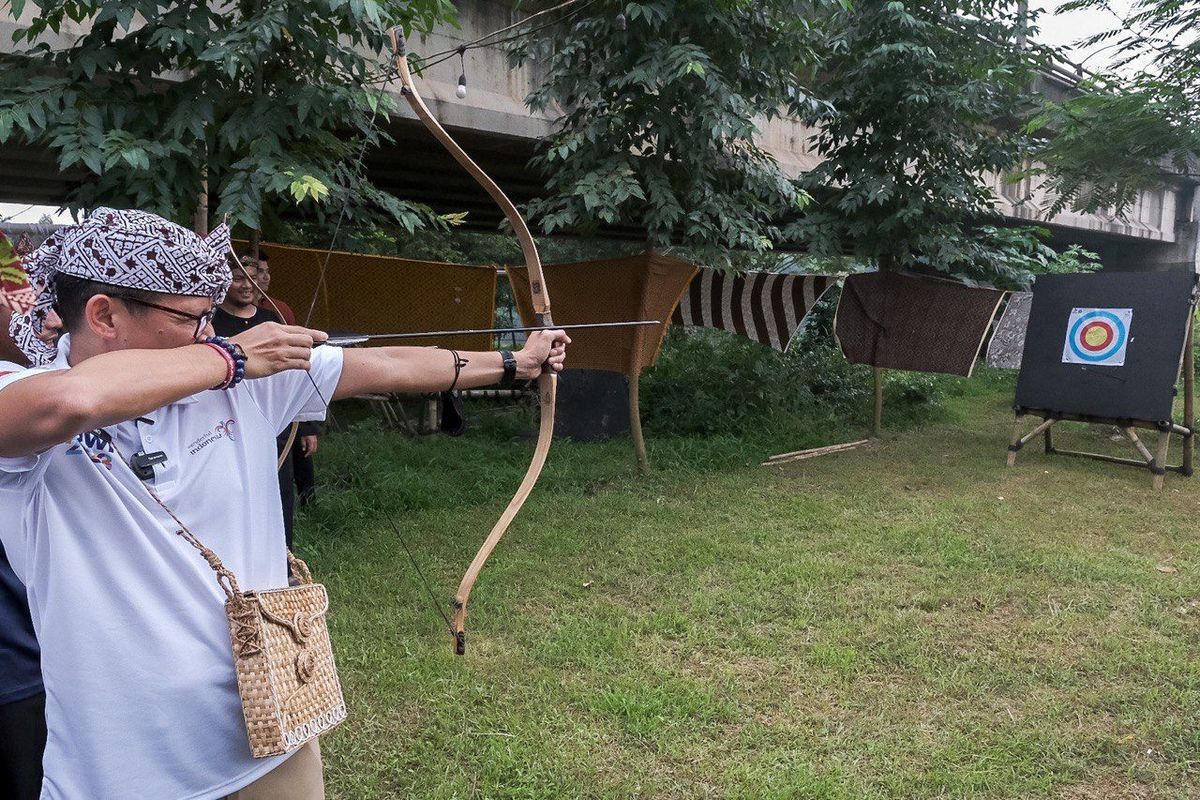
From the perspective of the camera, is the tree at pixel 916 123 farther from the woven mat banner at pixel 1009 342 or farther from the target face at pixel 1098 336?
the woven mat banner at pixel 1009 342

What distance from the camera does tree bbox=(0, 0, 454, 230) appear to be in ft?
9.29

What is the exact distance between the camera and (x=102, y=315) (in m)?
1.15

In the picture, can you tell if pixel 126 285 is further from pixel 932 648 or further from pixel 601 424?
pixel 601 424

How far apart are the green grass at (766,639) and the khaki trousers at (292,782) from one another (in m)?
1.04

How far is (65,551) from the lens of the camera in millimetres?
1091

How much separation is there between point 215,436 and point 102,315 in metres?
0.23

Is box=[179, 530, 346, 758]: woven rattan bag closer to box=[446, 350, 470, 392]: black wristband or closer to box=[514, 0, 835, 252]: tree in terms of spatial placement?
box=[446, 350, 470, 392]: black wristband

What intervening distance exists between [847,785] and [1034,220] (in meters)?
13.9

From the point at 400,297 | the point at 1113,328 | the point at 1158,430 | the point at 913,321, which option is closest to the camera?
the point at 1158,430

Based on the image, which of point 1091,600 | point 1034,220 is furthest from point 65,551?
point 1034,220

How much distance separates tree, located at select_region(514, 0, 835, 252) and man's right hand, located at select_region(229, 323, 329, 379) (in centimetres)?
399

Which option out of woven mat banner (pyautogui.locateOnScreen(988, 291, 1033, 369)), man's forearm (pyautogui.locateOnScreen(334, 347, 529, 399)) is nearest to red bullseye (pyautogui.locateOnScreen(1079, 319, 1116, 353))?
woven mat banner (pyautogui.locateOnScreen(988, 291, 1033, 369))

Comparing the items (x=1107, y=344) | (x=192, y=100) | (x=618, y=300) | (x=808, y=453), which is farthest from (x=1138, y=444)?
(x=192, y=100)

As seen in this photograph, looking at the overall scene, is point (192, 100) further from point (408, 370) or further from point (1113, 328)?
point (1113, 328)
